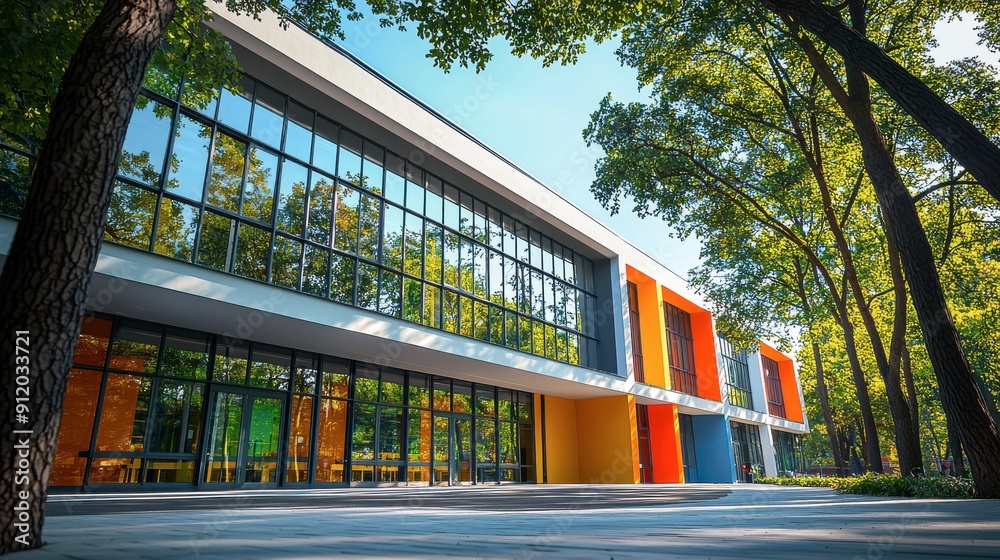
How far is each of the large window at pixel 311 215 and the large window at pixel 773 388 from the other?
2386 cm

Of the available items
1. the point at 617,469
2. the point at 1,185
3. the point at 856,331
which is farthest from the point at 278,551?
the point at 856,331

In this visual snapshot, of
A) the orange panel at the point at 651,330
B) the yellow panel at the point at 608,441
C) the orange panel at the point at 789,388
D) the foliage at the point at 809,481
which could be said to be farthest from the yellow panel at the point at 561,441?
the orange panel at the point at 789,388

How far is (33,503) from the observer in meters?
2.83

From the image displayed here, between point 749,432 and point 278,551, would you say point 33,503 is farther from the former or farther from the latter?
point 749,432

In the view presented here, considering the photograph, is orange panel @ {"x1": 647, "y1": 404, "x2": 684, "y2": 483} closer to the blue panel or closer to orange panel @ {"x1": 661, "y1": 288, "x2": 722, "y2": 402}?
the blue panel

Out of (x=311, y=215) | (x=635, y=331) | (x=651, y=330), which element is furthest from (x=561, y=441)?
(x=311, y=215)

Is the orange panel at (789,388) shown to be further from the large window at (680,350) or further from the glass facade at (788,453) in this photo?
the large window at (680,350)

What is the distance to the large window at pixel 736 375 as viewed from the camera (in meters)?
33.7

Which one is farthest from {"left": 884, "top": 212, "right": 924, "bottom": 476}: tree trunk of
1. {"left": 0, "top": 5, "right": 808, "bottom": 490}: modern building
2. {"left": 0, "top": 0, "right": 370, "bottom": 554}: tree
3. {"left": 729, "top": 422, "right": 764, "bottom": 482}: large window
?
{"left": 729, "top": 422, "right": 764, "bottom": 482}: large window

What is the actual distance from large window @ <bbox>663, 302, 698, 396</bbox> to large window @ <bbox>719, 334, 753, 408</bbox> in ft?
8.56

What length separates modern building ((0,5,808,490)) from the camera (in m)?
11.3

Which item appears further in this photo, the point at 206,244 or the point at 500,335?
the point at 500,335

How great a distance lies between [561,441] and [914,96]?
1888 centimetres

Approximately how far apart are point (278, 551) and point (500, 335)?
16827 millimetres
